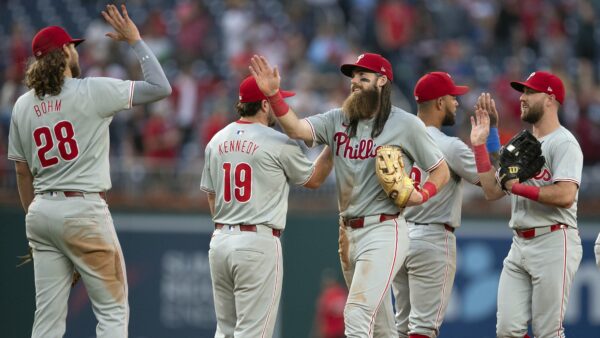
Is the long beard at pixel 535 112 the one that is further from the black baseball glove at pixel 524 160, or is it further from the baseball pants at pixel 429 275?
the baseball pants at pixel 429 275

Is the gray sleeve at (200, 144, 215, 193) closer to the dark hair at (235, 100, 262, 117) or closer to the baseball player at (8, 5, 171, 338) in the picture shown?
the dark hair at (235, 100, 262, 117)

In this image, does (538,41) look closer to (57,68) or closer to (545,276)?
(545,276)

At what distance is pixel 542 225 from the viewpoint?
722 centimetres

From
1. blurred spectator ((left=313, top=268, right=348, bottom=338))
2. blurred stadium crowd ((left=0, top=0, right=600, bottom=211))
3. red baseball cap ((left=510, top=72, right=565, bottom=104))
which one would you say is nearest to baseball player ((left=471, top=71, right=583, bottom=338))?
red baseball cap ((left=510, top=72, right=565, bottom=104))

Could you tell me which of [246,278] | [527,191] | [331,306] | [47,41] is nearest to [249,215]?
[246,278]

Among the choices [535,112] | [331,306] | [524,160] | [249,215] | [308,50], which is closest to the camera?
[249,215]

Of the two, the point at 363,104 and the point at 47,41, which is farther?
the point at 363,104

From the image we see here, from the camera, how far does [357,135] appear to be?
7.09 metres

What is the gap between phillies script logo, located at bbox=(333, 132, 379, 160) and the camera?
7012mm

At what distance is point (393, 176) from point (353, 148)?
50 centimetres

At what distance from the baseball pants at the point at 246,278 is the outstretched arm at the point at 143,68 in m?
1.02

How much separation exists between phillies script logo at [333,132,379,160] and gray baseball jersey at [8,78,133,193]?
1.45m

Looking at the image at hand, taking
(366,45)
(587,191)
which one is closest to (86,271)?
(587,191)

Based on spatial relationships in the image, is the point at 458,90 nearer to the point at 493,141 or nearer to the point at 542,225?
the point at 493,141
